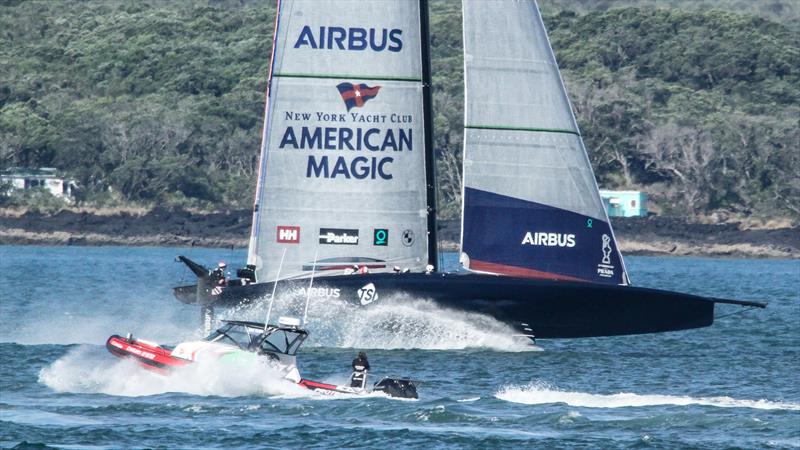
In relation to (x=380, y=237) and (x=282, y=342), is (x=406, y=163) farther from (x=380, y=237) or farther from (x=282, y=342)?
(x=282, y=342)

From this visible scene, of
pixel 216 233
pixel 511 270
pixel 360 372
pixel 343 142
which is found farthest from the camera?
pixel 216 233

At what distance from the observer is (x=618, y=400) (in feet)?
96.6

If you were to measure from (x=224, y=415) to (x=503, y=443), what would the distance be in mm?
4998

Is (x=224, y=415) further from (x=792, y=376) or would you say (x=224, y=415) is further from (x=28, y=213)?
(x=28, y=213)

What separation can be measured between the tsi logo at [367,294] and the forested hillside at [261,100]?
82465 millimetres

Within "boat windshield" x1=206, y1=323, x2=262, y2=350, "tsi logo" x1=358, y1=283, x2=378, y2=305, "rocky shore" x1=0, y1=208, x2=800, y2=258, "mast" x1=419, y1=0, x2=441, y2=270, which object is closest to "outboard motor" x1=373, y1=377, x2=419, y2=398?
"boat windshield" x1=206, y1=323, x2=262, y2=350

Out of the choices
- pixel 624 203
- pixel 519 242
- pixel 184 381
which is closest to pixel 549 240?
pixel 519 242

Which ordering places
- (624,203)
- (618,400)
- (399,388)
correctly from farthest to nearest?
(624,203) → (618,400) → (399,388)

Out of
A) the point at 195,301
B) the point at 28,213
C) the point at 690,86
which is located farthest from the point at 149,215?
the point at 195,301

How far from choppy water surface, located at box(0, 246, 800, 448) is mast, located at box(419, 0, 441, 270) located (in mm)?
2098

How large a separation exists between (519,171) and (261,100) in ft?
347

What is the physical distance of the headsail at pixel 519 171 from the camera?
37406 millimetres

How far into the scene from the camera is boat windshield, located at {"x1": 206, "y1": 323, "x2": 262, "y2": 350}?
100 feet

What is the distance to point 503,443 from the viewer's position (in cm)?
2539
